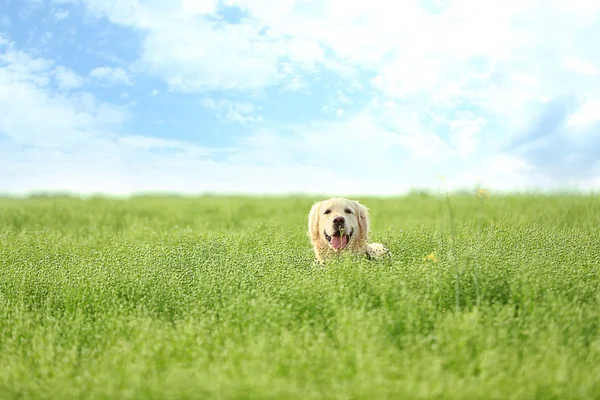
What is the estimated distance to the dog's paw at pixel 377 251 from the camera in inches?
313

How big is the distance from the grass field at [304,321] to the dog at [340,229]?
0.39 meters

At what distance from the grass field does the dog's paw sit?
0.82ft

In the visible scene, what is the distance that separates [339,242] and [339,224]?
0.32 meters

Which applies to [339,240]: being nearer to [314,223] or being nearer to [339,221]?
[339,221]

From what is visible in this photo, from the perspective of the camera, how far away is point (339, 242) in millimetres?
7781

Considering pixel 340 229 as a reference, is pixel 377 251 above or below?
below

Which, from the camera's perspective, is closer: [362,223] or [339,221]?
[339,221]

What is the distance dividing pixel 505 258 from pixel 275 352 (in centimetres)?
370

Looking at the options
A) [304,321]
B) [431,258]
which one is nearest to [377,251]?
[431,258]

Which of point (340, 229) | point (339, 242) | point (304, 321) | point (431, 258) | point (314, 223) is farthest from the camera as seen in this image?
point (314, 223)

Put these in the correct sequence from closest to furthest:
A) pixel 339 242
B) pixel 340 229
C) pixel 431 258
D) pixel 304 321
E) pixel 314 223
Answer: pixel 304 321, pixel 431 258, pixel 340 229, pixel 339 242, pixel 314 223

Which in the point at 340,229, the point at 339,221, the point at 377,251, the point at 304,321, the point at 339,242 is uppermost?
the point at 339,221

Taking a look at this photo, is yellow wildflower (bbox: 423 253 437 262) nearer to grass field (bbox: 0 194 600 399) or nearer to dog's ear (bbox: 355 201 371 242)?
grass field (bbox: 0 194 600 399)

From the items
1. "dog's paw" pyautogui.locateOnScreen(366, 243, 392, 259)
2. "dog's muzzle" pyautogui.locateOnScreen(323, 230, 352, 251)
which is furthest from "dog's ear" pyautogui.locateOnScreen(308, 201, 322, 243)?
"dog's paw" pyautogui.locateOnScreen(366, 243, 392, 259)
